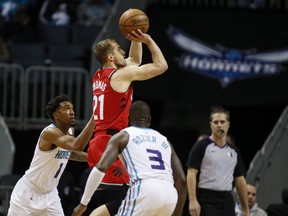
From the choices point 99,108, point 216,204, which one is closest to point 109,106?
point 99,108

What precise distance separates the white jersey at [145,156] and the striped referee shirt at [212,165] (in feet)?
8.57

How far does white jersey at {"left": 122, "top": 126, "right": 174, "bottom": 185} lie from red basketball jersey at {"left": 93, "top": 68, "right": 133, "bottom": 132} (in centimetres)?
103

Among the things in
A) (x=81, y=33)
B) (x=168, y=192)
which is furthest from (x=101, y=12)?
(x=168, y=192)

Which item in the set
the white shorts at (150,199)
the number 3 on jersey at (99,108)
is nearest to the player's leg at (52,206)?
the number 3 on jersey at (99,108)

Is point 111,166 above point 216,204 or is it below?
above

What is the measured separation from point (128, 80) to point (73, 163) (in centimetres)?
644

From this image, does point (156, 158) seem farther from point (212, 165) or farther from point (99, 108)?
point (212, 165)

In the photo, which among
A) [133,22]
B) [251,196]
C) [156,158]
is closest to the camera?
[156,158]

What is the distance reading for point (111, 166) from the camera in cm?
1087

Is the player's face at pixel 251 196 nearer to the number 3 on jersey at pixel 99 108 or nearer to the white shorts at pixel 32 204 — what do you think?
the white shorts at pixel 32 204

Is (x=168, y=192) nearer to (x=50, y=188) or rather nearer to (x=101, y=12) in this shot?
(x=50, y=188)

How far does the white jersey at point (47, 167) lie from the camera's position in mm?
11312

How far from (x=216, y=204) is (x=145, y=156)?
293cm

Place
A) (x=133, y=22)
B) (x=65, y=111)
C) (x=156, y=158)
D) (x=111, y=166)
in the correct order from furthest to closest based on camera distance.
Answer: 1. (x=65, y=111)
2. (x=133, y=22)
3. (x=111, y=166)
4. (x=156, y=158)
